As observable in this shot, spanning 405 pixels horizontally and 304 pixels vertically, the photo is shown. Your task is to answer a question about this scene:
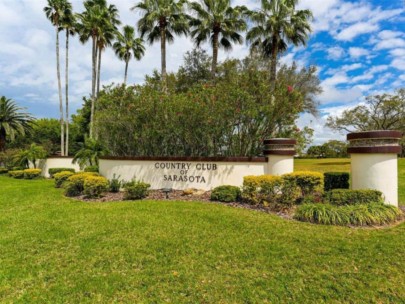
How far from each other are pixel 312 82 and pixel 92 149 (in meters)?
20.9

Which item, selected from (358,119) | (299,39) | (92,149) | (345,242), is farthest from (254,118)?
(358,119)

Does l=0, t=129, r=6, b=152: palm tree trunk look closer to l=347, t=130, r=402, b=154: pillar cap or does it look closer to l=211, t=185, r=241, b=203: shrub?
l=211, t=185, r=241, b=203: shrub

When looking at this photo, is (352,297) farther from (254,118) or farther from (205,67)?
(205,67)

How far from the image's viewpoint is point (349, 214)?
5633 mm

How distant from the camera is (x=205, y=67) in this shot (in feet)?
68.3

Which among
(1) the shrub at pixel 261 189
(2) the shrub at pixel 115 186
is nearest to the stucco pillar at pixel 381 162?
(1) the shrub at pixel 261 189

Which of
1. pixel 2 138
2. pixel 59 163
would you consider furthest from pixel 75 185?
pixel 2 138

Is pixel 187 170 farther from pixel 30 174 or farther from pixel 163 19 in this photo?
pixel 30 174

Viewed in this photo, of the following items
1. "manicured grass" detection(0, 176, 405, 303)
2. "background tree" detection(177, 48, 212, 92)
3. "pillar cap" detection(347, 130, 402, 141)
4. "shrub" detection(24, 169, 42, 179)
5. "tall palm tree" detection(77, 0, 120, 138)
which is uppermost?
"tall palm tree" detection(77, 0, 120, 138)

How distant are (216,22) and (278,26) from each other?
12.5ft

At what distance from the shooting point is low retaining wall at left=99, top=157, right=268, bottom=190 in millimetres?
8656

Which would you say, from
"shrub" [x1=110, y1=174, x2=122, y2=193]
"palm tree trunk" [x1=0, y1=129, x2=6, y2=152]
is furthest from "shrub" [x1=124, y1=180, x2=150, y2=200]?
"palm tree trunk" [x1=0, y1=129, x2=6, y2=152]

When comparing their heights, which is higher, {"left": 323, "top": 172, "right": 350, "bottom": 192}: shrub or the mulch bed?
{"left": 323, "top": 172, "right": 350, "bottom": 192}: shrub

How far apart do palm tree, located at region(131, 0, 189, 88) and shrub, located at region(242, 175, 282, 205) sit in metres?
12.1
